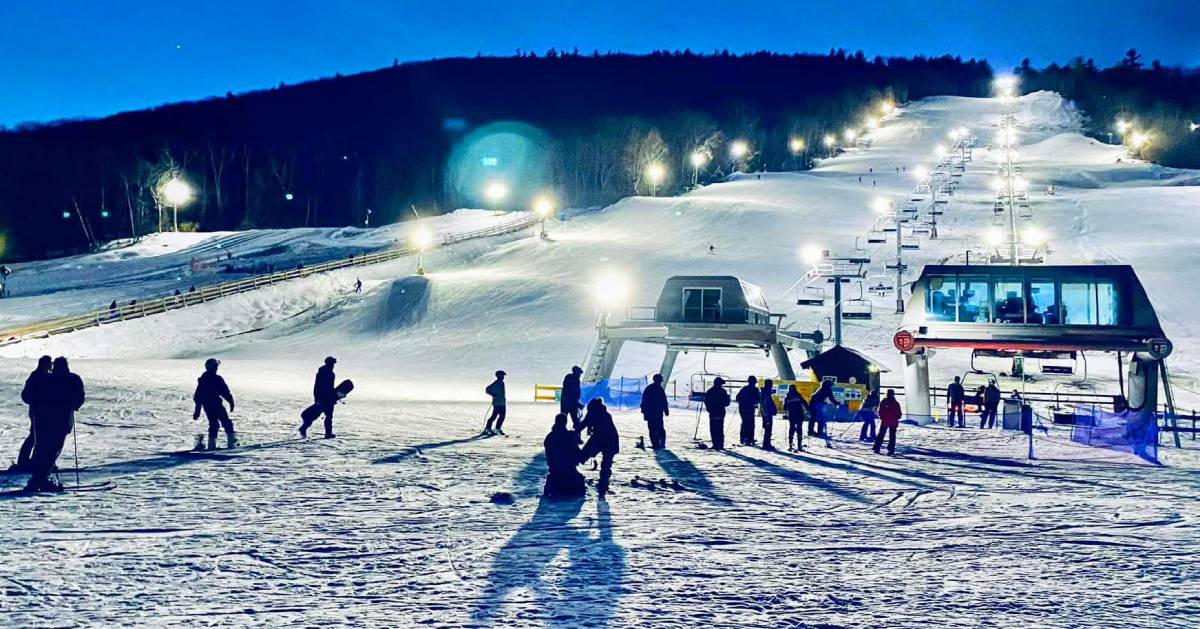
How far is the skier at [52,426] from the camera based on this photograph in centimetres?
1032

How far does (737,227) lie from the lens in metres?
61.8

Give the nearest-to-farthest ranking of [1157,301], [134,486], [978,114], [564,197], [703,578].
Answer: [703,578] < [134,486] < [1157,301] < [564,197] < [978,114]

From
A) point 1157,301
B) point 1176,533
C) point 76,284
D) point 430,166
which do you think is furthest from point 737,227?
point 430,166

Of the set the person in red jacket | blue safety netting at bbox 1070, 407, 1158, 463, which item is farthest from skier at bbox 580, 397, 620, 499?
blue safety netting at bbox 1070, 407, 1158, 463

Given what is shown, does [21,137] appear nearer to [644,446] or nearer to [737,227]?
[737,227]

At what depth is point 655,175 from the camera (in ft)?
303

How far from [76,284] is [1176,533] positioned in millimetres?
61153

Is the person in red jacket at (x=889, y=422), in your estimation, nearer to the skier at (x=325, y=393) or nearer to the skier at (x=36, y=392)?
the skier at (x=325, y=393)

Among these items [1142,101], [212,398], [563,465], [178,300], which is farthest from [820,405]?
[1142,101]

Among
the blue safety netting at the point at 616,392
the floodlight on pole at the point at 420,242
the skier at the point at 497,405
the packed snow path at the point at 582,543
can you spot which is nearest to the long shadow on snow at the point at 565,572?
the packed snow path at the point at 582,543

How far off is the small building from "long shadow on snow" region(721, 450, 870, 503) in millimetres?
13431

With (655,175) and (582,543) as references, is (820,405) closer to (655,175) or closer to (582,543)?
(582,543)

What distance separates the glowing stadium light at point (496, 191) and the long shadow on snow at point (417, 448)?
304ft

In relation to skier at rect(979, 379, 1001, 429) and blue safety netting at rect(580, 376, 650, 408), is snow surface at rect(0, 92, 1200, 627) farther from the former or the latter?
blue safety netting at rect(580, 376, 650, 408)
